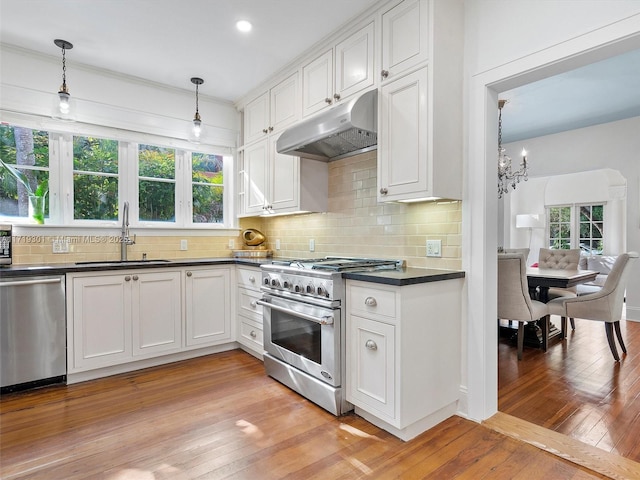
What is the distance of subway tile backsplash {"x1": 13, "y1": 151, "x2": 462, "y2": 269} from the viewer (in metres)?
2.40

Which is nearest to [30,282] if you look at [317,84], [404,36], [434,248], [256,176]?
[256,176]

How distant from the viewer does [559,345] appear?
12.2ft

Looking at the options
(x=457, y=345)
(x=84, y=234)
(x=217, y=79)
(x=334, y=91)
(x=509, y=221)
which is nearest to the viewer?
(x=457, y=345)

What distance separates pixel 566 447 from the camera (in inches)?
74.2

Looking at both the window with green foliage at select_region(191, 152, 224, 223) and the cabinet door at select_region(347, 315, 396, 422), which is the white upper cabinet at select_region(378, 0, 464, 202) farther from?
the window with green foliage at select_region(191, 152, 224, 223)

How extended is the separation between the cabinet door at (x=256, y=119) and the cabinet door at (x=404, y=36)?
156 centimetres

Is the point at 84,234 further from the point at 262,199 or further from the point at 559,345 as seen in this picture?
the point at 559,345

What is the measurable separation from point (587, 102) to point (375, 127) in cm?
363

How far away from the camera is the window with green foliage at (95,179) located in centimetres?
331

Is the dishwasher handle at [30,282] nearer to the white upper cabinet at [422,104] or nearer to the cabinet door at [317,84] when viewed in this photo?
the cabinet door at [317,84]

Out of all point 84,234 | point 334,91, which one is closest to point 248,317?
point 84,234

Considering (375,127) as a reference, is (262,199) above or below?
below

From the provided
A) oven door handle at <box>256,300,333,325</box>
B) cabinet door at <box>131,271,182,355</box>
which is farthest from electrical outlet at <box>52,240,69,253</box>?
oven door handle at <box>256,300,333,325</box>

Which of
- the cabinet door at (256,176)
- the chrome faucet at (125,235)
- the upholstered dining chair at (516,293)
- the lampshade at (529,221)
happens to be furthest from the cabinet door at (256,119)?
the lampshade at (529,221)
